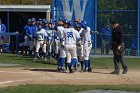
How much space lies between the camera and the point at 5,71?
1753 centimetres

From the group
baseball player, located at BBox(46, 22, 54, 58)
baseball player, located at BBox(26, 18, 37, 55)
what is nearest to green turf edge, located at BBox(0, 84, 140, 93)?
baseball player, located at BBox(46, 22, 54, 58)

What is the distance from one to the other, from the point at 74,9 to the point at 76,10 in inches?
5.3

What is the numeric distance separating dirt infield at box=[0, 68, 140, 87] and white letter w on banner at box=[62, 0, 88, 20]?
9.89 m

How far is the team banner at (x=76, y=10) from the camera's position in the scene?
89.1 ft

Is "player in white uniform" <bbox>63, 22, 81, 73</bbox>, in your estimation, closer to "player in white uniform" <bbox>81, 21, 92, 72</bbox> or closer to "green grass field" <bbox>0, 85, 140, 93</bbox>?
"player in white uniform" <bbox>81, 21, 92, 72</bbox>

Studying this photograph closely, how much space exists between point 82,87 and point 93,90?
0.66 metres

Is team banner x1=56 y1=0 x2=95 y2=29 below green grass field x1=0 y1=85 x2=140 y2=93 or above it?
above

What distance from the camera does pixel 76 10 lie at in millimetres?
27281

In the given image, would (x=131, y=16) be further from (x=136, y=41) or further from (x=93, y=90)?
(x=93, y=90)

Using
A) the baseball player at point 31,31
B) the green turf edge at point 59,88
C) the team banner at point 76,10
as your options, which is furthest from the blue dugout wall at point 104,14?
the green turf edge at point 59,88

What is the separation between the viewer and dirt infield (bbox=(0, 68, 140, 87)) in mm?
14711

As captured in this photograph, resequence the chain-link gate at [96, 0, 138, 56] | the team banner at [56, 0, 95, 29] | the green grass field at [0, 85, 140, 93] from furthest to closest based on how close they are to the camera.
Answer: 1. the team banner at [56, 0, 95, 29]
2. the chain-link gate at [96, 0, 138, 56]
3. the green grass field at [0, 85, 140, 93]

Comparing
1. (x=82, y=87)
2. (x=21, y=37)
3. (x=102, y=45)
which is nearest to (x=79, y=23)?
(x=82, y=87)

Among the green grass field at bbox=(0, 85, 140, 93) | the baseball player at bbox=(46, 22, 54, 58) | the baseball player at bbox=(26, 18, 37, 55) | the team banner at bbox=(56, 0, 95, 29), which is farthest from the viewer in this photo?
the team banner at bbox=(56, 0, 95, 29)
